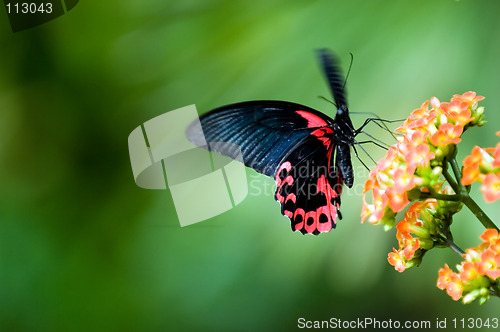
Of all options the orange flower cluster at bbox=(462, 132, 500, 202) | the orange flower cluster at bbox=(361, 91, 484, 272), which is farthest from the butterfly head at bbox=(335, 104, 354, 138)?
the orange flower cluster at bbox=(462, 132, 500, 202)

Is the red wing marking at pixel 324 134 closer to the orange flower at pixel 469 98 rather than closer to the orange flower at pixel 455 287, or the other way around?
the orange flower at pixel 469 98

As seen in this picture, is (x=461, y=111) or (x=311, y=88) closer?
(x=461, y=111)

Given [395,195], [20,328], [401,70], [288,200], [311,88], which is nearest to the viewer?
[395,195]

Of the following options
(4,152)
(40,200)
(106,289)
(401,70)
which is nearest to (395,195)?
(401,70)

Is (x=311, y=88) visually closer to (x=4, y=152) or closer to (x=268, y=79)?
(x=268, y=79)

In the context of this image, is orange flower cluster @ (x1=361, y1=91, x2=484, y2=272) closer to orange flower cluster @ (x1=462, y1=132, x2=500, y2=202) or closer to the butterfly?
orange flower cluster @ (x1=462, y1=132, x2=500, y2=202)

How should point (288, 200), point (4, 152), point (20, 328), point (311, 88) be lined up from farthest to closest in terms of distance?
point (4, 152) → point (20, 328) → point (311, 88) → point (288, 200)

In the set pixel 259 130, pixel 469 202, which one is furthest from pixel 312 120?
pixel 469 202

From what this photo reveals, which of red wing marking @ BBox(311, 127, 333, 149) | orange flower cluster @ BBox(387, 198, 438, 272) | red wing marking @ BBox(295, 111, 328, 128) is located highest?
red wing marking @ BBox(295, 111, 328, 128)
